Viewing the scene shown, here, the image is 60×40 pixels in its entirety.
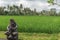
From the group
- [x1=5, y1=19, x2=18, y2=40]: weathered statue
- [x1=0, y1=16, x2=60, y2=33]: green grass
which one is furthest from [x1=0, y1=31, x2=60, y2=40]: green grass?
[x1=5, y1=19, x2=18, y2=40]: weathered statue

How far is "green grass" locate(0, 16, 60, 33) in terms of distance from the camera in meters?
8.07

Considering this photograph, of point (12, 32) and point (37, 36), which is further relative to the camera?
point (37, 36)

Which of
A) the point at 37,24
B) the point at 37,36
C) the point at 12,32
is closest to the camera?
the point at 12,32

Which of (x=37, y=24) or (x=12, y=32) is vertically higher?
(x=12, y=32)

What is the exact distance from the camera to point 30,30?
8.19m

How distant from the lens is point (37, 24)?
821 centimetres

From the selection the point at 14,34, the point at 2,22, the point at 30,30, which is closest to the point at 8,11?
the point at 2,22

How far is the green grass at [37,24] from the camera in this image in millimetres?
8071

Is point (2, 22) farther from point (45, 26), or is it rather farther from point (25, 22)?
point (45, 26)

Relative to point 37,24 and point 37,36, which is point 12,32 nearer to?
point 37,36

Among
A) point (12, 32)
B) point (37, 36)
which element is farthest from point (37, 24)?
point (12, 32)

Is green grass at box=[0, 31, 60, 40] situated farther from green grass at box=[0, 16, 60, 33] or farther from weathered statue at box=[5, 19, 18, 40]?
weathered statue at box=[5, 19, 18, 40]

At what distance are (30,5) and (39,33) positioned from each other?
1.19 metres

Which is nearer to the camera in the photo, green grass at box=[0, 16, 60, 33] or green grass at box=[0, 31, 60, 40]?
green grass at box=[0, 31, 60, 40]
